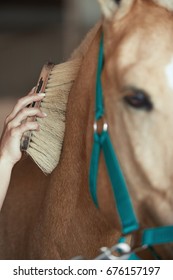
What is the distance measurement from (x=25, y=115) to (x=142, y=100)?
406 millimetres

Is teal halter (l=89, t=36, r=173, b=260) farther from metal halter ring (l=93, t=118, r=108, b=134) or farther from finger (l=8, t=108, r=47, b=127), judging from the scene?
finger (l=8, t=108, r=47, b=127)

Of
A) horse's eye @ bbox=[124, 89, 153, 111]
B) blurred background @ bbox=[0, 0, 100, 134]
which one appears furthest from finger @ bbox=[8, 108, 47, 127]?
blurred background @ bbox=[0, 0, 100, 134]

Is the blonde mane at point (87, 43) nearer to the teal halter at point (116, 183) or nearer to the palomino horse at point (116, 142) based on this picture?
the palomino horse at point (116, 142)

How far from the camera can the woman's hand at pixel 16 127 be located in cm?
165

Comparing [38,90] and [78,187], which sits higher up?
[38,90]

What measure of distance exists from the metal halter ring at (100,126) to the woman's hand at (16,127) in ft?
0.69

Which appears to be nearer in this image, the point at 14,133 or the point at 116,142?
the point at 116,142

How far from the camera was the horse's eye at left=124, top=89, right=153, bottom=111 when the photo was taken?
4.42 feet

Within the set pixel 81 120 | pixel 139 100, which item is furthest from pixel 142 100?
pixel 81 120

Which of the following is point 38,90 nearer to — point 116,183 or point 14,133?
point 14,133

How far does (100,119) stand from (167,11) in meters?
0.30

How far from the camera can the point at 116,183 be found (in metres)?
1.44

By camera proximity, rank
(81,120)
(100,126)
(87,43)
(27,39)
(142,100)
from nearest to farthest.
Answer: (142,100) < (100,126) < (81,120) < (87,43) < (27,39)
